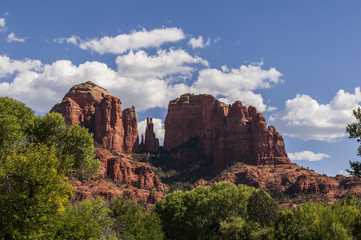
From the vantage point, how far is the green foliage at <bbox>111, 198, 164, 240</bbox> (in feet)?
176

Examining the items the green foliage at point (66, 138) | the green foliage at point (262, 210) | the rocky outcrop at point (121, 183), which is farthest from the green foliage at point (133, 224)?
the rocky outcrop at point (121, 183)

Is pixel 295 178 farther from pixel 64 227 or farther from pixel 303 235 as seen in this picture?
pixel 64 227

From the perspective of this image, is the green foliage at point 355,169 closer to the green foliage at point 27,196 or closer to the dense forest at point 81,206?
the dense forest at point 81,206

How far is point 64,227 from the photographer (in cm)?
2573

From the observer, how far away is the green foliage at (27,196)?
74.3ft

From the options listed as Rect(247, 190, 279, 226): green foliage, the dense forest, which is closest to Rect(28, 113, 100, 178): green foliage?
the dense forest

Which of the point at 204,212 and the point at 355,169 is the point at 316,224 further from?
the point at 204,212

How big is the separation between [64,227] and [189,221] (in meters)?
49.5

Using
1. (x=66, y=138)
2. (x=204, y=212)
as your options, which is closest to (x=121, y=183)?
(x=204, y=212)

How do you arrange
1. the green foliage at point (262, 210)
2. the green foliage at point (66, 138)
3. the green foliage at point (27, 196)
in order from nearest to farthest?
1. the green foliage at point (27, 196)
2. the green foliage at point (66, 138)
3. the green foliage at point (262, 210)

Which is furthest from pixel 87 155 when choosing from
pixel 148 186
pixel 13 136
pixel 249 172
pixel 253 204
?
pixel 249 172

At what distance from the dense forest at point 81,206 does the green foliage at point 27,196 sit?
0.22 feet

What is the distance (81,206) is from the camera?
126 feet

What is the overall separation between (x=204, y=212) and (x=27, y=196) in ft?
169
